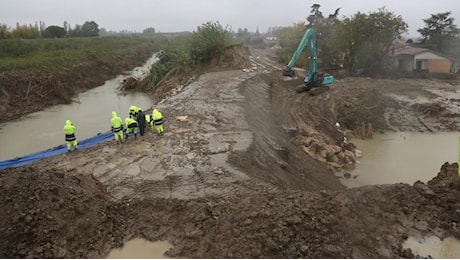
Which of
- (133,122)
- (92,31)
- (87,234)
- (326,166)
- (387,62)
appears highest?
(92,31)

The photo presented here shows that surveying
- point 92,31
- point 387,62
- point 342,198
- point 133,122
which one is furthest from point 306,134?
point 92,31

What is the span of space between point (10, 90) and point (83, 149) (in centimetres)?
1292

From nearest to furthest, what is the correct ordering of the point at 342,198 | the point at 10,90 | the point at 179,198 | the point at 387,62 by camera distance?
the point at 342,198 < the point at 179,198 < the point at 10,90 < the point at 387,62

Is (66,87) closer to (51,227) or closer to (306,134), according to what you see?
(306,134)

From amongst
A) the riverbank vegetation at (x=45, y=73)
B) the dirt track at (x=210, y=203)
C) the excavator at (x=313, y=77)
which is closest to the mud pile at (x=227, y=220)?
the dirt track at (x=210, y=203)

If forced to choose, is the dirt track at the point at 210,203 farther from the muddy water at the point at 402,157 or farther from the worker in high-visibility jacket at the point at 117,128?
the muddy water at the point at 402,157

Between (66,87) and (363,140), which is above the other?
(66,87)

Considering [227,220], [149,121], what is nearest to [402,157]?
[149,121]

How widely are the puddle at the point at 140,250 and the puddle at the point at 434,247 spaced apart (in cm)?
379

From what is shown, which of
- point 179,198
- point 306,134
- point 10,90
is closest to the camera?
point 179,198

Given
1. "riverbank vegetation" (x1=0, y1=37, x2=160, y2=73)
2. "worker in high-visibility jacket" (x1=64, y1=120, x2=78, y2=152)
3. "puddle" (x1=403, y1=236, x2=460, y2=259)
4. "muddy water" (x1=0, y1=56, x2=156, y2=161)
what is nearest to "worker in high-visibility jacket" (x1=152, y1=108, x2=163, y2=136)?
"worker in high-visibility jacket" (x1=64, y1=120, x2=78, y2=152)

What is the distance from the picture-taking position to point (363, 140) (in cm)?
1664

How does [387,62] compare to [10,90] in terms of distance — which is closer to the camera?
[10,90]

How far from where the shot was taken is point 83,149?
9711 millimetres
